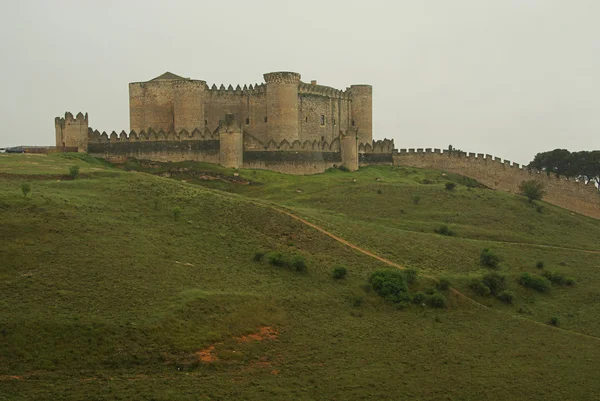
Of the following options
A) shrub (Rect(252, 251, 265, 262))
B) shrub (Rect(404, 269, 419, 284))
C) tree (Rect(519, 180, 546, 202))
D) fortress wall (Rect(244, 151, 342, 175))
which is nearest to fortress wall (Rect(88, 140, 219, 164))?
fortress wall (Rect(244, 151, 342, 175))

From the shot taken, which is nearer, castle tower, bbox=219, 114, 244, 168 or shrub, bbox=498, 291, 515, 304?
shrub, bbox=498, 291, 515, 304

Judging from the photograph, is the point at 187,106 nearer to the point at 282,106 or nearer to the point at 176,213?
the point at 282,106

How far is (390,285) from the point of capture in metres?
44.2

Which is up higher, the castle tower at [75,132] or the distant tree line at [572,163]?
the castle tower at [75,132]

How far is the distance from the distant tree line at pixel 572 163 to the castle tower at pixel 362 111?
61.7 feet

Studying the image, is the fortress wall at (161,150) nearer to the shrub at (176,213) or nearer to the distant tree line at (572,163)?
the shrub at (176,213)

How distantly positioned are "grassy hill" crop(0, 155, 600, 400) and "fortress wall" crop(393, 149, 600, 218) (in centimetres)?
1352

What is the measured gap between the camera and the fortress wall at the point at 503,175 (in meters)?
74.2

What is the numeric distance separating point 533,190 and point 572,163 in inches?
954

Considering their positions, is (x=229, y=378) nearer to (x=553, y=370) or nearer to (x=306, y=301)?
(x=306, y=301)

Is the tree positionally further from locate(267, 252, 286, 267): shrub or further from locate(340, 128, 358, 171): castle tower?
locate(267, 252, 286, 267): shrub

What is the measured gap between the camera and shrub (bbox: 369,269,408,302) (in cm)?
4366

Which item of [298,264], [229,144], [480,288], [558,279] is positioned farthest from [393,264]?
[229,144]

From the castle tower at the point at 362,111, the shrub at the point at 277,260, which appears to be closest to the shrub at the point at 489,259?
the shrub at the point at 277,260
